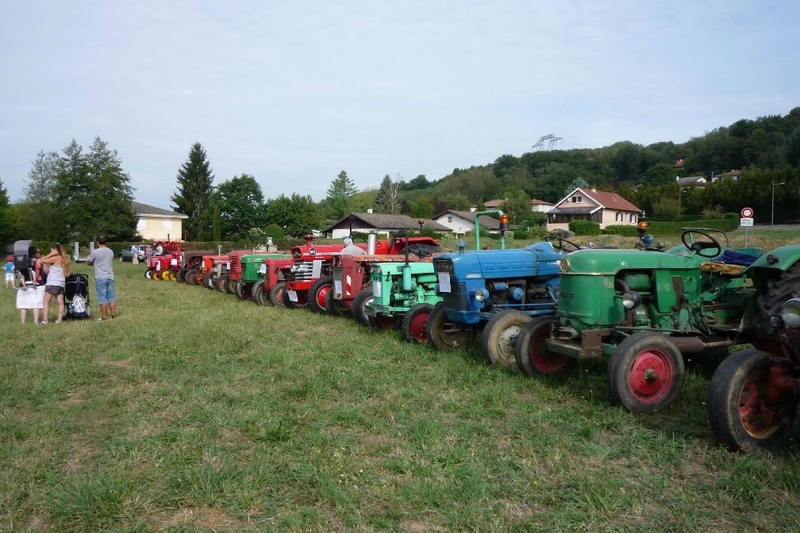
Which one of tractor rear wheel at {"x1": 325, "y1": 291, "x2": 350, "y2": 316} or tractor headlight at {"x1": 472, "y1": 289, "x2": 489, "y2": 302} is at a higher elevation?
tractor headlight at {"x1": 472, "y1": 289, "x2": 489, "y2": 302}

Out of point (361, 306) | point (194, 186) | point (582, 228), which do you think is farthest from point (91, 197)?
point (361, 306)

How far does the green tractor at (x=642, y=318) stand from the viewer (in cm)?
461

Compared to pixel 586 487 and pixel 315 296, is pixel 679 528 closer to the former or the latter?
pixel 586 487

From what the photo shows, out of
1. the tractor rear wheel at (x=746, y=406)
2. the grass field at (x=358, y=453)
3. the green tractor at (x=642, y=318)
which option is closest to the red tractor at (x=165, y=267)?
the grass field at (x=358, y=453)

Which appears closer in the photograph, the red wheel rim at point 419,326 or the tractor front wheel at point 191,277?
the red wheel rim at point 419,326

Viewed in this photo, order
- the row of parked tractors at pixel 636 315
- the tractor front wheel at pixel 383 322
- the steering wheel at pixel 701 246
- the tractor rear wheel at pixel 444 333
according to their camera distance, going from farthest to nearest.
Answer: the tractor front wheel at pixel 383 322
the tractor rear wheel at pixel 444 333
the steering wheel at pixel 701 246
the row of parked tractors at pixel 636 315

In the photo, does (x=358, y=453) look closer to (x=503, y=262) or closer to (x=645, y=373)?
(x=645, y=373)

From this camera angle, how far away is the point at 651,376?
4598mm

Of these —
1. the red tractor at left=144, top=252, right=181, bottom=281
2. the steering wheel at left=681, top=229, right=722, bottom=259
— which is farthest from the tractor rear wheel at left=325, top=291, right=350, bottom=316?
the red tractor at left=144, top=252, right=181, bottom=281

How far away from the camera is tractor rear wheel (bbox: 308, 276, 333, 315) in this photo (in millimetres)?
10742

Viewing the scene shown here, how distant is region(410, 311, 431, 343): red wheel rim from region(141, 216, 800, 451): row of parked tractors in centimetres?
1

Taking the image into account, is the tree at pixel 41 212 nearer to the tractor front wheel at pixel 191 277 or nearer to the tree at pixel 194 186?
the tree at pixel 194 186

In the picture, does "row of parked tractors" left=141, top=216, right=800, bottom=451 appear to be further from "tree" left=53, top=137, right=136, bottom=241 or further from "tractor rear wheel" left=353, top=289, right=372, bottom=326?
"tree" left=53, top=137, right=136, bottom=241

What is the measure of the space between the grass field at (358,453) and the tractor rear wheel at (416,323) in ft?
2.97
